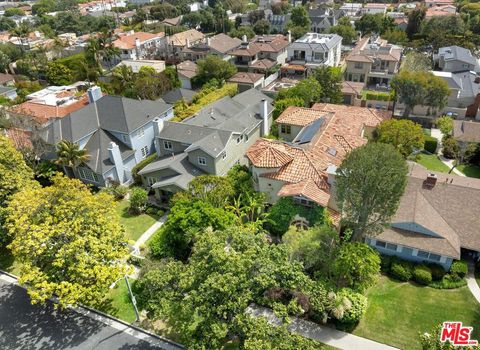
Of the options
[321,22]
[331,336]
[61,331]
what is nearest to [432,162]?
[331,336]

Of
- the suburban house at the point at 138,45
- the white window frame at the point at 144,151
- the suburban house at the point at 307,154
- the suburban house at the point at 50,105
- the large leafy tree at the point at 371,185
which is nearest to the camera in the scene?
the large leafy tree at the point at 371,185

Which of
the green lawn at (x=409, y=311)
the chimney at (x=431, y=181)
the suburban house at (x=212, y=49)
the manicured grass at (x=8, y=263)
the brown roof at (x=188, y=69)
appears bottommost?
the green lawn at (x=409, y=311)

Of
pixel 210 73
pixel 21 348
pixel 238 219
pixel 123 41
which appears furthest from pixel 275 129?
pixel 123 41

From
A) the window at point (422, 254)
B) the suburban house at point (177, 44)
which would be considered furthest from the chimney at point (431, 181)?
the suburban house at point (177, 44)

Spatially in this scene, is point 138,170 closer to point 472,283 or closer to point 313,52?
point 472,283

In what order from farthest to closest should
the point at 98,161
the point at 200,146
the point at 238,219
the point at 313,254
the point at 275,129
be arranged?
the point at 275,129 < the point at 98,161 < the point at 200,146 < the point at 238,219 < the point at 313,254

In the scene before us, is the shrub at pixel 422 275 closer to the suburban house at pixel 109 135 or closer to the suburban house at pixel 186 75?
the suburban house at pixel 109 135

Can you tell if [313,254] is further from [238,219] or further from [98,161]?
[98,161]
